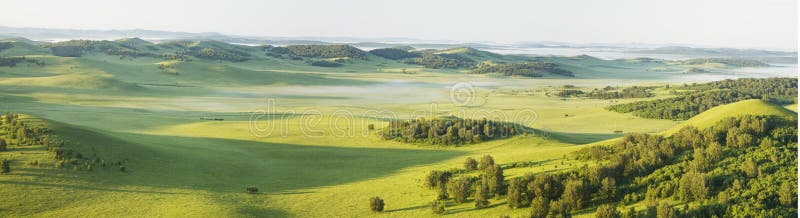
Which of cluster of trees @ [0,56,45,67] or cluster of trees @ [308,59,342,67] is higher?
cluster of trees @ [0,56,45,67]

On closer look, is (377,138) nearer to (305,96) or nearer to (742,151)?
(742,151)

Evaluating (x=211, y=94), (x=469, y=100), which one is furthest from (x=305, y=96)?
(x=469, y=100)

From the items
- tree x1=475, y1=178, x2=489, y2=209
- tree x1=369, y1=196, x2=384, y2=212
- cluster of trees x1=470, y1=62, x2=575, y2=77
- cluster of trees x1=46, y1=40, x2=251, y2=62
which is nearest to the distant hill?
tree x1=475, y1=178, x2=489, y2=209

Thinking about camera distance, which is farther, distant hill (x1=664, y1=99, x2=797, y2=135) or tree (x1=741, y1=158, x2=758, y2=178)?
distant hill (x1=664, y1=99, x2=797, y2=135)

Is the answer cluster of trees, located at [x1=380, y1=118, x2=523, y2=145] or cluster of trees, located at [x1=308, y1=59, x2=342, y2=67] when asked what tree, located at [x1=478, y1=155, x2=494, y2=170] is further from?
cluster of trees, located at [x1=308, y1=59, x2=342, y2=67]

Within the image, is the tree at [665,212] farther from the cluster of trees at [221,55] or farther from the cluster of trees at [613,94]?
the cluster of trees at [221,55]

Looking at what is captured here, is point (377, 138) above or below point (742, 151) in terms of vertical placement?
below

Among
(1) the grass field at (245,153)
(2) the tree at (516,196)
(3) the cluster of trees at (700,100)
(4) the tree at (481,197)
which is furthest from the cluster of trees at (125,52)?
(2) the tree at (516,196)

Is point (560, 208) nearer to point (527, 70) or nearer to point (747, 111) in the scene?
point (747, 111)
